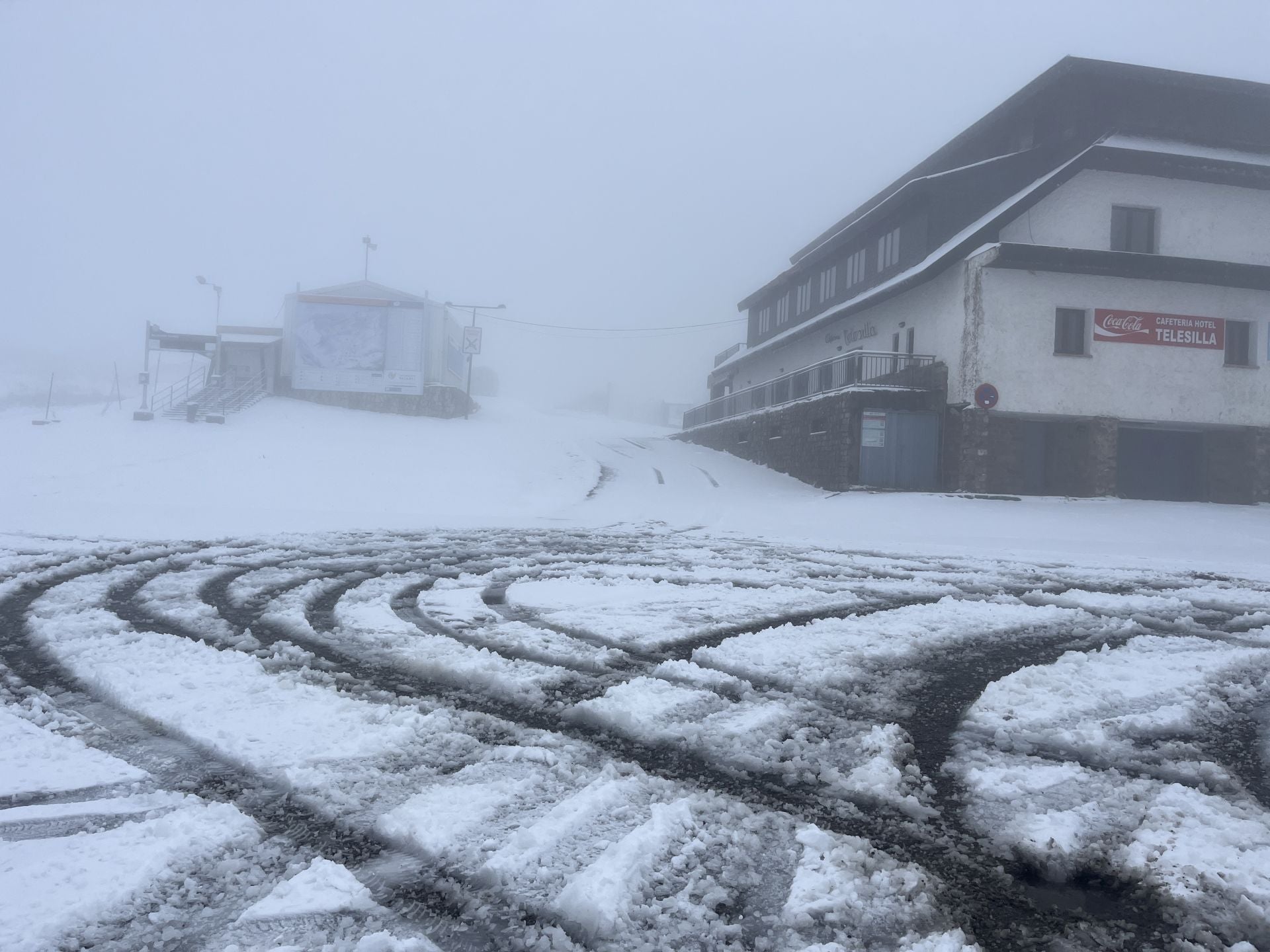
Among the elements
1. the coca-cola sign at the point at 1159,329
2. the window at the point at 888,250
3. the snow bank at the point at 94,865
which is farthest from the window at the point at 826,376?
the snow bank at the point at 94,865

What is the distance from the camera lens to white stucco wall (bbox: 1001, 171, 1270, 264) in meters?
20.1

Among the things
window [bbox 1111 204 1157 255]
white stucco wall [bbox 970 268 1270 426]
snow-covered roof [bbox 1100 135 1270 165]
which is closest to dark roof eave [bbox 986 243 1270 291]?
white stucco wall [bbox 970 268 1270 426]

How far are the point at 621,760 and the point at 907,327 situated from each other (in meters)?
21.7

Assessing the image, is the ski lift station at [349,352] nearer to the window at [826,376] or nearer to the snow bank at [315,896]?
the window at [826,376]

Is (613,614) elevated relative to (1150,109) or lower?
lower

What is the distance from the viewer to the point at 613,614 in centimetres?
535

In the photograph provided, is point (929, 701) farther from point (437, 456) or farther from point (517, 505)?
point (437, 456)

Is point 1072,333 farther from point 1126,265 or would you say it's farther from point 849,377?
point 849,377

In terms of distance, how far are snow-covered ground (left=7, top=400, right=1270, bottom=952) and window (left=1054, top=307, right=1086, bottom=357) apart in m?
13.3

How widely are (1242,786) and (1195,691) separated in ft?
4.13

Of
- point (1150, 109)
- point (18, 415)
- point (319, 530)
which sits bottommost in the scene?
point (319, 530)

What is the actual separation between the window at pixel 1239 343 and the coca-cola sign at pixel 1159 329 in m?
0.34

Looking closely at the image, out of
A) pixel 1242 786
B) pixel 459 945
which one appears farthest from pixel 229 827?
pixel 1242 786

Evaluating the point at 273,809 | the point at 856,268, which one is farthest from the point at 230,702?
the point at 856,268
